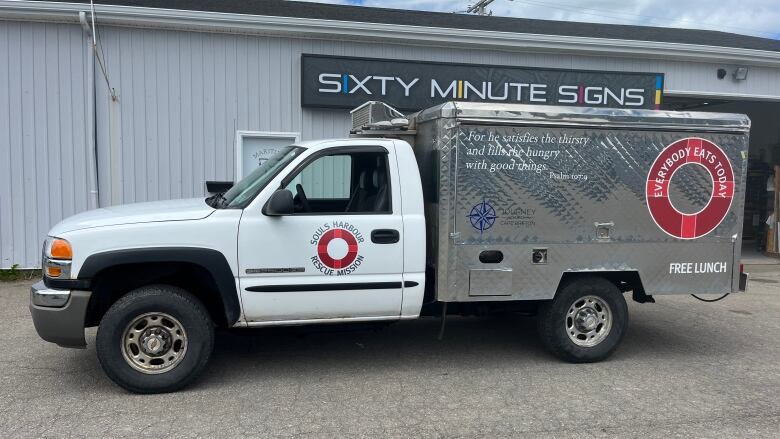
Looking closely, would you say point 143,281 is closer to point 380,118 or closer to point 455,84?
point 380,118

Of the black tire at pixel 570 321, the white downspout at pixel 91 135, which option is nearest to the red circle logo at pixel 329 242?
the black tire at pixel 570 321

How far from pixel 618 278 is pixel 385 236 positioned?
2.31 meters

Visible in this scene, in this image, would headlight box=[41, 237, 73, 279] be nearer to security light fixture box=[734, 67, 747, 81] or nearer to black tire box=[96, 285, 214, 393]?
black tire box=[96, 285, 214, 393]

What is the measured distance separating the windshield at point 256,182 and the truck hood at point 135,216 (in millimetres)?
191

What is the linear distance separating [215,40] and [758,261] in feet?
36.9

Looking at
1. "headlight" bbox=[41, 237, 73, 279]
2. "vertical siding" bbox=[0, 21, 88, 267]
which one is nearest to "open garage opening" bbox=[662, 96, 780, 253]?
"vertical siding" bbox=[0, 21, 88, 267]

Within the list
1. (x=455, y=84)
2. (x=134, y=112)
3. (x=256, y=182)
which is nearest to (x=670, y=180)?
(x=256, y=182)

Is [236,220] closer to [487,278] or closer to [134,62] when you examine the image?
[487,278]

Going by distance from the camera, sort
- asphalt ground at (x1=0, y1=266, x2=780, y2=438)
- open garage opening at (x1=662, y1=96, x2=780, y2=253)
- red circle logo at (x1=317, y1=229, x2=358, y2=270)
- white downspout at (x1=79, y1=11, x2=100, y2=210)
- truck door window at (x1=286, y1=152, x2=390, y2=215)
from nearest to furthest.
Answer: asphalt ground at (x1=0, y1=266, x2=780, y2=438)
red circle logo at (x1=317, y1=229, x2=358, y2=270)
truck door window at (x1=286, y1=152, x2=390, y2=215)
white downspout at (x1=79, y1=11, x2=100, y2=210)
open garage opening at (x1=662, y1=96, x2=780, y2=253)

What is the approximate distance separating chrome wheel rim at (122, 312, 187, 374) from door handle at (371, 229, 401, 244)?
63.8 inches

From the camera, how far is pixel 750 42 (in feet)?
45.9

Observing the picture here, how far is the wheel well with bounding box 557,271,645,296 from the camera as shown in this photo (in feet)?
17.7

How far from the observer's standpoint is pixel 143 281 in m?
4.68

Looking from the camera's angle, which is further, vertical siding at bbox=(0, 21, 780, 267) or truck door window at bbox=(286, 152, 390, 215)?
vertical siding at bbox=(0, 21, 780, 267)
